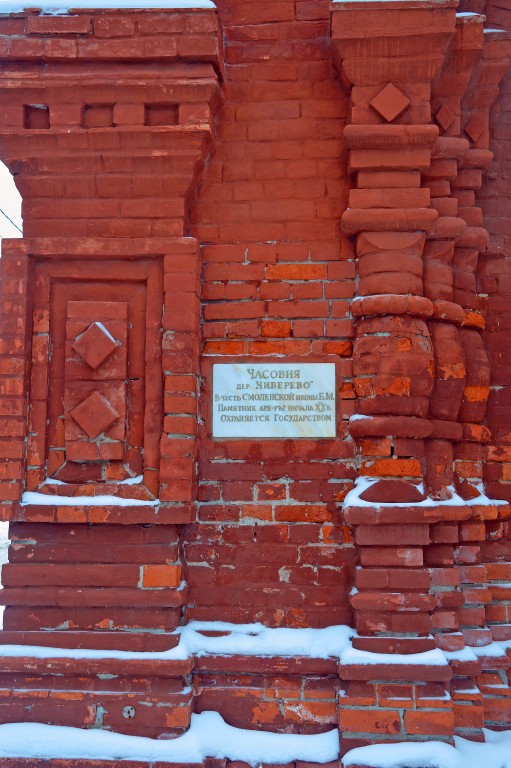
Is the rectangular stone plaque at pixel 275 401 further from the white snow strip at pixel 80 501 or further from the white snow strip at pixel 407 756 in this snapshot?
the white snow strip at pixel 407 756

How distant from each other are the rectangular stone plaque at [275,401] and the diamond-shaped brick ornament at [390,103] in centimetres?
125

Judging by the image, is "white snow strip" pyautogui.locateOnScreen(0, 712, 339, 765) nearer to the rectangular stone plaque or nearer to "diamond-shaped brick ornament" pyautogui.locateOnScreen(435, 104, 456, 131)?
the rectangular stone plaque

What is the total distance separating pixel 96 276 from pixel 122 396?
623 millimetres

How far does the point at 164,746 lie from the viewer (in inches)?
110

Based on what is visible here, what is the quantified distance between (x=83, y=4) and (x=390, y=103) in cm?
159

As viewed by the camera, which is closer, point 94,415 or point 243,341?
point 94,415

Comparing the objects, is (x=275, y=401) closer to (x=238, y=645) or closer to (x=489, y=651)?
(x=238, y=645)

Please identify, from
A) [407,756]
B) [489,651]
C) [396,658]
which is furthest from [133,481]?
[489,651]

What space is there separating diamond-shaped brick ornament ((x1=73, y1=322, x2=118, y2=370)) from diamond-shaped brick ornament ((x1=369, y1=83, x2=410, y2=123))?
5.61 ft

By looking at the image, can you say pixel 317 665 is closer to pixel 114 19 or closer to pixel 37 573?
pixel 37 573

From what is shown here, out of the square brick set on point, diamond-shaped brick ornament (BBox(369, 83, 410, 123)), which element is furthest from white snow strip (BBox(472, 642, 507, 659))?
diamond-shaped brick ornament (BBox(369, 83, 410, 123))

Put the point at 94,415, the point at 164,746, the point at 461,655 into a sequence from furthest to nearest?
the point at 94,415 < the point at 461,655 < the point at 164,746

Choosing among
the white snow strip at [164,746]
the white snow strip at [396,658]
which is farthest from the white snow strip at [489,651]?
the white snow strip at [164,746]

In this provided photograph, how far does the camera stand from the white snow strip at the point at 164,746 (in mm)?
2785
